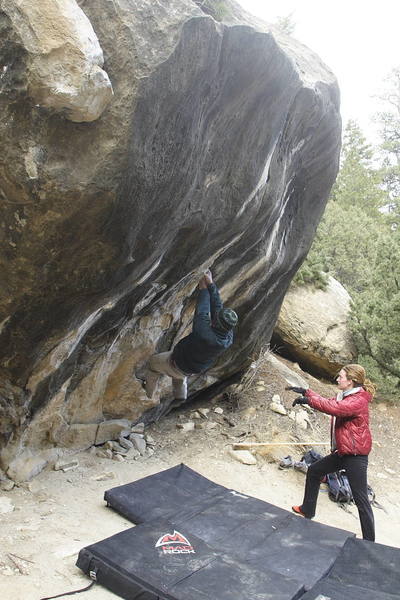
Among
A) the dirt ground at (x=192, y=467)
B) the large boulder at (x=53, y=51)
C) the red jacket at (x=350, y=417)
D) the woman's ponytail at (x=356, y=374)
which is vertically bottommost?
the dirt ground at (x=192, y=467)

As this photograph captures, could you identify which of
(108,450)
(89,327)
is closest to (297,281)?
(108,450)

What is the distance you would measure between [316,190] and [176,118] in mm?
4481

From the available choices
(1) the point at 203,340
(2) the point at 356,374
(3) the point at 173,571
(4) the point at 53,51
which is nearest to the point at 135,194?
(4) the point at 53,51

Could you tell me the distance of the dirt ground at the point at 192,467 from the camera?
4.25 meters

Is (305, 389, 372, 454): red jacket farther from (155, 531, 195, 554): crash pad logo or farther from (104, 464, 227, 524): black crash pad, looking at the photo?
(155, 531, 195, 554): crash pad logo

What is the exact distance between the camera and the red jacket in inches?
215

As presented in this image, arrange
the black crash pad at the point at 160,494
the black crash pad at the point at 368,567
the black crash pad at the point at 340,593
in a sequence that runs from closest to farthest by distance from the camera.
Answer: the black crash pad at the point at 340,593, the black crash pad at the point at 368,567, the black crash pad at the point at 160,494

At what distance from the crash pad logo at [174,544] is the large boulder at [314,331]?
7.50 metres

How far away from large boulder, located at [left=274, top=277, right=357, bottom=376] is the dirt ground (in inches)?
23.2

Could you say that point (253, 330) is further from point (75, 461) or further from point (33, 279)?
point (33, 279)

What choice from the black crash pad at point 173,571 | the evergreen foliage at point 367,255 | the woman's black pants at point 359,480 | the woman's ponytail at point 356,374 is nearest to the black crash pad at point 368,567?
the woman's black pants at point 359,480

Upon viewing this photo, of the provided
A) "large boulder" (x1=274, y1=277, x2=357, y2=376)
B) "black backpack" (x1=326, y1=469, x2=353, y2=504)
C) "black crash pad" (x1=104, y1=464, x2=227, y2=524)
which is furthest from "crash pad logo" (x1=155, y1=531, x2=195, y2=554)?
"large boulder" (x1=274, y1=277, x2=357, y2=376)

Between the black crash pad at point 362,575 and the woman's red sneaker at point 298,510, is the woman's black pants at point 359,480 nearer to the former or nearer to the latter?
the black crash pad at point 362,575

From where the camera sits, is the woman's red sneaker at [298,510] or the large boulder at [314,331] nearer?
the woman's red sneaker at [298,510]
